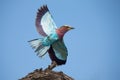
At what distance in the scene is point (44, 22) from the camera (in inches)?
58.5

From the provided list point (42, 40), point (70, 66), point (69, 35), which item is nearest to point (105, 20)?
point (69, 35)

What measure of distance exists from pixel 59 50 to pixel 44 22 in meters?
0.17

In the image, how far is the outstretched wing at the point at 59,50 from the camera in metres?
1.41

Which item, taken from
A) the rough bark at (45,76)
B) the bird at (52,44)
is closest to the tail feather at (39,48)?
the bird at (52,44)

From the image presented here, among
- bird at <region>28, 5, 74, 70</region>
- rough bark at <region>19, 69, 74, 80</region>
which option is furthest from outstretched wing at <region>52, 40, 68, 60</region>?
rough bark at <region>19, 69, 74, 80</region>

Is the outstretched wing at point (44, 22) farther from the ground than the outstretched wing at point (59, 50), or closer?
farther from the ground

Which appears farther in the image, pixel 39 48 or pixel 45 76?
pixel 39 48

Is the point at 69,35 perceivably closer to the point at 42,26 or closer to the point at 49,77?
the point at 42,26

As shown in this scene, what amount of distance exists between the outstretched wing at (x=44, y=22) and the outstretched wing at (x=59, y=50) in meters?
0.08

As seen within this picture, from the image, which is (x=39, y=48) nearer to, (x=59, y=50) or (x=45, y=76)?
(x=59, y=50)

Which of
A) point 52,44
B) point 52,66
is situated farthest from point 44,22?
point 52,66

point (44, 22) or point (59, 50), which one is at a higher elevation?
point (44, 22)

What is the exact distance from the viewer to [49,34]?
144 cm

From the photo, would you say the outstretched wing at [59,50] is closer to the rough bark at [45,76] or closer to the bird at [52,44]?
the bird at [52,44]
